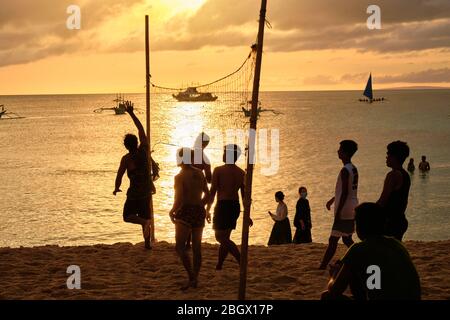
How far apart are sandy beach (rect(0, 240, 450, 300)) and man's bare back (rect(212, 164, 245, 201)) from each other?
1.21 meters

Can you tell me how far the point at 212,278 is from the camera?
813 cm

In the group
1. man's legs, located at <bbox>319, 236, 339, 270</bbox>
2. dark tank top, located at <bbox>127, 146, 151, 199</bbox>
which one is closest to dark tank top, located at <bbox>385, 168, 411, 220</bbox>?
man's legs, located at <bbox>319, 236, 339, 270</bbox>

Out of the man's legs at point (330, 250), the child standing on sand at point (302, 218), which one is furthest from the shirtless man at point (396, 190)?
the child standing on sand at point (302, 218)

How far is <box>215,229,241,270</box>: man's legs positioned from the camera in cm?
790

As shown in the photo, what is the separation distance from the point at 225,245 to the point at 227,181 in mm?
989

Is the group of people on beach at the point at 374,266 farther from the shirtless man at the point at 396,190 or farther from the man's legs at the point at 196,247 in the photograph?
the man's legs at the point at 196,247

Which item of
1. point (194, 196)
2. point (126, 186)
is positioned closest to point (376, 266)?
point (194, 196)

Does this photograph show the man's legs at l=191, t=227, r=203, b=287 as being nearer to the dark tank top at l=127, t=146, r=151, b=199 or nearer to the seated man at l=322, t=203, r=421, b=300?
the dark tank top at l=127, t=146, r=151, b=199

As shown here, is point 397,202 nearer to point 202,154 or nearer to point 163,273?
point 202,154

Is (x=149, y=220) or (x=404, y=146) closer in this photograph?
(x=404, y=146)

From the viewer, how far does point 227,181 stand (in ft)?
25.7

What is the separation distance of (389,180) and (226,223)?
2.23m
